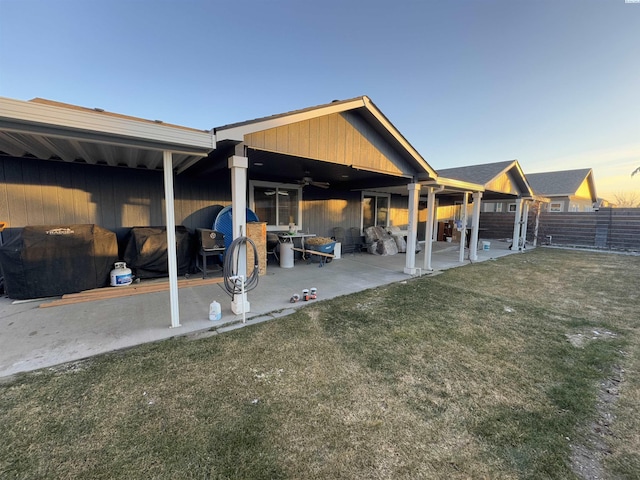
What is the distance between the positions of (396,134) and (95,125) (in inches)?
192

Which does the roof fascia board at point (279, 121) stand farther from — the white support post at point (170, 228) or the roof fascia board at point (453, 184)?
the roof fascia board at point (453, 184)

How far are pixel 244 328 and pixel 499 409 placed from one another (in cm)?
273

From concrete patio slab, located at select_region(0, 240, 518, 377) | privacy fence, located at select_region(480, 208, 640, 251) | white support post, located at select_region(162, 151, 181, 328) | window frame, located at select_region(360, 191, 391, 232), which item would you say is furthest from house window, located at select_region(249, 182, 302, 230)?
privacy fence, located at select_region(480, 208, 640, 251)

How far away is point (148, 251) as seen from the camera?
5246 millimetres

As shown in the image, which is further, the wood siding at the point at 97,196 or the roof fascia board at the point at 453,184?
the roof fascia board at the point at 453,184

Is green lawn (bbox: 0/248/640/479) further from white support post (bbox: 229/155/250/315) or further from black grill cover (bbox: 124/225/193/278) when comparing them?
black grill cover (bbox: 124/225/193/278)

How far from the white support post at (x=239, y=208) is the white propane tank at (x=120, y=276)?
8.25 ft

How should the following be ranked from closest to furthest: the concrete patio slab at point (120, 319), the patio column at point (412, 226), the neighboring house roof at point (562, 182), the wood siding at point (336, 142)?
1. the concrete patio slab at point (120, 319)
2. the wood siding at point (336, 142)
3. the patio column at point (412, 226)
4. the neighboring house roof at point (562, 182)

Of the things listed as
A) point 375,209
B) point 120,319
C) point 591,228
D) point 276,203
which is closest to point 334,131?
point 276,203

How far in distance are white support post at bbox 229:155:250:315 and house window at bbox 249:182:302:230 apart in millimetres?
3624

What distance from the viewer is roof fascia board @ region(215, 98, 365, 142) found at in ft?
11.5

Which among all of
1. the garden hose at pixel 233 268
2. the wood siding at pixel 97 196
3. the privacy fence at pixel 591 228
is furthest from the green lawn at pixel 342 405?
the privacy fence at pixel 591 228

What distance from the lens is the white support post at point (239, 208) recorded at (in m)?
3.66

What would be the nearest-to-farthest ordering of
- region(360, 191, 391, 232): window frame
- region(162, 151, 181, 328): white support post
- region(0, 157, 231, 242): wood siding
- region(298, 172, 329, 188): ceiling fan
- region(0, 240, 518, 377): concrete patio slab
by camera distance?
region(0, 240, 518, 377): concrete patio slab
region(162, 151, 181, 328): white support post
region(0, 157, 231, 242): wood siding
region(298, 172, 329, 188): ceiling fan
region(360, 191, 391, 232): window frame
